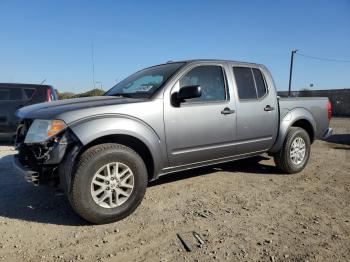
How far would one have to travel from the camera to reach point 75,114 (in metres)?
3.42

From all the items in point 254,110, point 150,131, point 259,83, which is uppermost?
point 259,83

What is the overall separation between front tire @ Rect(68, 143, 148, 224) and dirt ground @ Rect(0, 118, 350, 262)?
167 mm

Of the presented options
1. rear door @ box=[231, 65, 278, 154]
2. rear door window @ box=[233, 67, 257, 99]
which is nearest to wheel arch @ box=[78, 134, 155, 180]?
rear door @ box=[231, 65, 278, 154]

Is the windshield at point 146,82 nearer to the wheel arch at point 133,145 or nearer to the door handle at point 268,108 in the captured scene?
the wheel arch at point 133,145

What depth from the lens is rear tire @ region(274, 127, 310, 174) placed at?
548cm

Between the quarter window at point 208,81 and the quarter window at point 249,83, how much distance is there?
330 mm

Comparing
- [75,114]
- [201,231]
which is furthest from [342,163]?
[75,114]

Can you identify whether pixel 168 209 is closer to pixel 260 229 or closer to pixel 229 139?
pixel 260 229

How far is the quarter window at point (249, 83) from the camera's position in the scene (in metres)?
4.97

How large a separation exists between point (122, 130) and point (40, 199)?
65.1 inches

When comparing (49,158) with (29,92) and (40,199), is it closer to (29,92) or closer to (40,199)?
(40,199)

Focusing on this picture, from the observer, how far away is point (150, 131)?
152 inches

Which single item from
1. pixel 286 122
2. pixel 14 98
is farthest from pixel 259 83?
pixel 14 98

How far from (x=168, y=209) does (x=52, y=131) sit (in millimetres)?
1600
